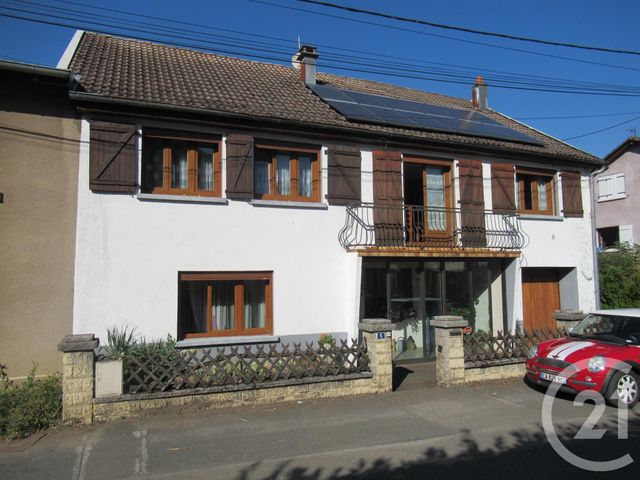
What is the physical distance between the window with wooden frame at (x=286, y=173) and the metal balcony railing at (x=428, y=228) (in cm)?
106

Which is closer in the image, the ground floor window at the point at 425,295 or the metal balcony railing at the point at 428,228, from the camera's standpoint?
the metal balcony railing at the point at 428,228

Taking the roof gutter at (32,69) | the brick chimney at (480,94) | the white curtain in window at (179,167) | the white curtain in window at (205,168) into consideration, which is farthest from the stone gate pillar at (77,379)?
the brick chimney at (480,94)

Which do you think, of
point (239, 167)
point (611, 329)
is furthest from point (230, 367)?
point (611, 329)

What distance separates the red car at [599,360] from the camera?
7.88 metres

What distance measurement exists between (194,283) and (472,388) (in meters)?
5.59

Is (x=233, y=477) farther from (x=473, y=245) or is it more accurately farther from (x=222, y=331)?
(x=473, y=245)

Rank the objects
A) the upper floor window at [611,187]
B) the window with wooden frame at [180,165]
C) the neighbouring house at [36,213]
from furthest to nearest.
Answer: the upper floor window at [611,187], the window with wooden frame at [180,165], the neighbouring house at [36,213]

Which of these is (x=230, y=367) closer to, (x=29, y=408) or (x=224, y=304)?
(x=224, y=304)

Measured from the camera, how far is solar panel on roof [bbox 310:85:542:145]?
39.4 feet

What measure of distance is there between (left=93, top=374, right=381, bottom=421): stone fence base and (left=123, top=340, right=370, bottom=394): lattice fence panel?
136mm

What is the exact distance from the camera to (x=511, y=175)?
1305cm

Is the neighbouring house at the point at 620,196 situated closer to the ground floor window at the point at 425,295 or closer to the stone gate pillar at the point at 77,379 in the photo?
the ground floor window at the point at 425,295

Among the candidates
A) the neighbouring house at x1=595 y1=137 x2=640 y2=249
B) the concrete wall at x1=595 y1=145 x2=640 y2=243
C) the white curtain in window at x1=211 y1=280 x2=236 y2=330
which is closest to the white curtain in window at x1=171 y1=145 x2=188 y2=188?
the white curtain in window at x1=211 y1=280 x2=236 y2=330

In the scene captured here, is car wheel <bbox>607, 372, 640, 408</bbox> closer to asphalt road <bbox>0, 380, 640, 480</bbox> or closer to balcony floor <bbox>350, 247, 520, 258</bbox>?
asphalt road <bbox>0, 380, 640, 480</bbox>
